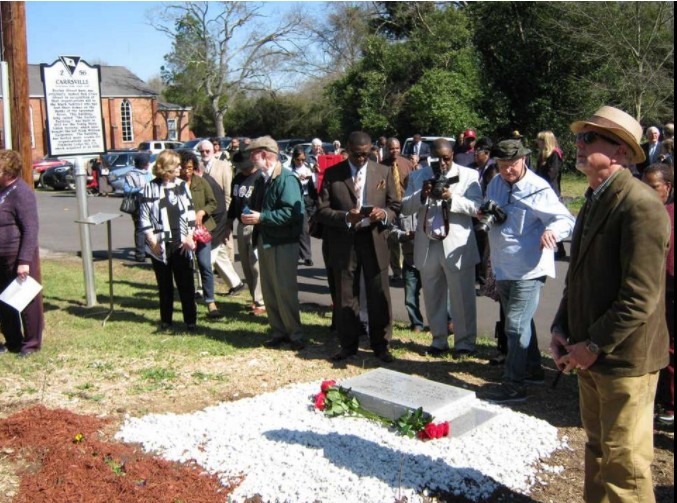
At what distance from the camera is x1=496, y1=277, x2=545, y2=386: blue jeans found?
19.0ft

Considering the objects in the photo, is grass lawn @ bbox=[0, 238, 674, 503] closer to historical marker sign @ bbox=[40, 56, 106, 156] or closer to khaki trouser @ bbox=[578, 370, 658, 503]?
khaki trouser @ bbox=[578, 370, 658, 503]

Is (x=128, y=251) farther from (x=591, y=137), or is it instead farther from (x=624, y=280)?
(x=624, y=280)

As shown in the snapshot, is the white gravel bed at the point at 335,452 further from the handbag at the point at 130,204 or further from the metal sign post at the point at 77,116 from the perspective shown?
the handbag at the point at 130,204

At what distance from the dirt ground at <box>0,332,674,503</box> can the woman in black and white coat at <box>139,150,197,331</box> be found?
134cm

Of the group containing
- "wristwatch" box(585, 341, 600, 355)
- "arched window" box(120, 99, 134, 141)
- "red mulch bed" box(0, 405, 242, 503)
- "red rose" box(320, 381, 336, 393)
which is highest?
"arched window" box(120, 99, 134, 141)

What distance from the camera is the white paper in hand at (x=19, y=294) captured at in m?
7.15

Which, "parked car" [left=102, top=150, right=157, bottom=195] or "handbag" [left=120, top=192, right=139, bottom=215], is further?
"parked car" [left=102, top=150, right=157, bottom=195]

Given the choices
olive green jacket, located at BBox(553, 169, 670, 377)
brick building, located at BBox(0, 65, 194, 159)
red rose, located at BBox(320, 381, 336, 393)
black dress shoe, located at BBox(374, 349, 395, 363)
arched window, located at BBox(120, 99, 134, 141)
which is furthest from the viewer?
arched window, located at BBox(120, 99, 134, 141)

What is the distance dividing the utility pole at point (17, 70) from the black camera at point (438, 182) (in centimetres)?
495

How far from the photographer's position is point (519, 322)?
5.77m

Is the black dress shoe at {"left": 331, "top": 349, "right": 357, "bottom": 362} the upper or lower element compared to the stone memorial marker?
lower

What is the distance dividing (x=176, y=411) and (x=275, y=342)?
6.37 ft

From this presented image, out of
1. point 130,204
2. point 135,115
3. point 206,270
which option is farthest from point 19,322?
point 135,115

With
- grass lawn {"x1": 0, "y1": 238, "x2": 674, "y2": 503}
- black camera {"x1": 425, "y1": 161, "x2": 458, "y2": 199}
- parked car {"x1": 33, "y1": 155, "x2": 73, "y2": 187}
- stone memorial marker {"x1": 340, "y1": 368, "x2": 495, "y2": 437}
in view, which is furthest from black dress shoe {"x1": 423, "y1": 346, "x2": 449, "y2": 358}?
parked car {"x1": 33, "y1": 155, "x2": 73, "y2": 187}
